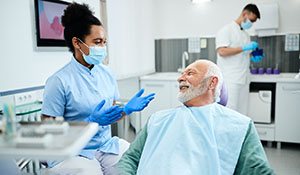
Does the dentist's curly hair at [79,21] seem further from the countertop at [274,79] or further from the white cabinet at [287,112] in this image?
the white cabinet at [287,112]

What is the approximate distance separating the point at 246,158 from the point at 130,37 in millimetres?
2285

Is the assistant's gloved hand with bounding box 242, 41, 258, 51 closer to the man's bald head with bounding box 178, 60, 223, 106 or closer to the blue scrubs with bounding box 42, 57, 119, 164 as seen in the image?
the man's bald head with bounding box 178, 60, 223, 106

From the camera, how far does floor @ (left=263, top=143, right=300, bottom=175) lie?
8.67ft

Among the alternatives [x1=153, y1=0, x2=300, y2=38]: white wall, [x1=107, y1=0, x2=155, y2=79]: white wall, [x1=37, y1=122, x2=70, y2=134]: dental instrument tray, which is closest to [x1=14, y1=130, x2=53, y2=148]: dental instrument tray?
[x1=37, y1=122, x2=70, y2=134]: dental instrument tray

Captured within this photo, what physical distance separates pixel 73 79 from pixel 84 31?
28 centimetres

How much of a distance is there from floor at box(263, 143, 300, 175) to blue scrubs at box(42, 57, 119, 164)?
178 cm

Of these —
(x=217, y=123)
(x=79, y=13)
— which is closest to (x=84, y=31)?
(x=79, y=13)

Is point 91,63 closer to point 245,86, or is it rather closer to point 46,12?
point 46,12

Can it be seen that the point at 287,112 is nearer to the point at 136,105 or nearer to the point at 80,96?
the point at 136,105

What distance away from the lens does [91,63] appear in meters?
1.66

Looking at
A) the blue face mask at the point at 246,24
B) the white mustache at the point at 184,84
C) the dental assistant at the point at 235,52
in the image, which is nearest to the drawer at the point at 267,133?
the dental assistant at the point at 235,52

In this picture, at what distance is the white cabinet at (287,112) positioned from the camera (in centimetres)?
304

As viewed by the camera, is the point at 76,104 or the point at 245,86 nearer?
the point at 76,104

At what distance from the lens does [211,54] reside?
12.7ft
